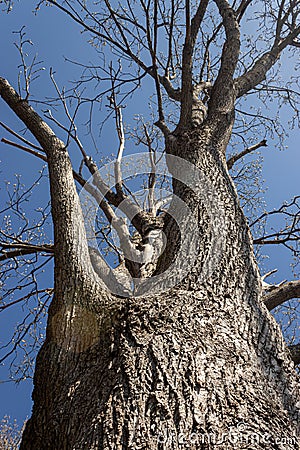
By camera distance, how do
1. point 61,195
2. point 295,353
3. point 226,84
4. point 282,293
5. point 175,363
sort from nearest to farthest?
point 175,363 → point 61,195 → point 295,353 → point 282,293 → point 226,84

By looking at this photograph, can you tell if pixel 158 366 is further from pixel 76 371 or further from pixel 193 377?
pixel 76 371

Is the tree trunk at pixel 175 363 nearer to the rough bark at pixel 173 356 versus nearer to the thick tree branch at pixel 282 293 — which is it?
the rough bark at pixel 173 356

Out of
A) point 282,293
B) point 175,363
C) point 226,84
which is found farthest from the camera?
point 226,84

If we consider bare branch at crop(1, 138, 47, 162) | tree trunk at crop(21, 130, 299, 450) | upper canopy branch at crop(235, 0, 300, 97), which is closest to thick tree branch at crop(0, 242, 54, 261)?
bare branch at crop(1, 138, 47, 162)

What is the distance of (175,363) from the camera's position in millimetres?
1364

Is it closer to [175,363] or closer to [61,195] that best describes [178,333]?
[175,363]

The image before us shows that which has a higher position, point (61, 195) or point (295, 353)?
point (61, 195)

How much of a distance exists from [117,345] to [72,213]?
0.98 m

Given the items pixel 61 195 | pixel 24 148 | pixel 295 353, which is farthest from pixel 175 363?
pixel 24 148

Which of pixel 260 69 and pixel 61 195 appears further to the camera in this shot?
pixel 260 69

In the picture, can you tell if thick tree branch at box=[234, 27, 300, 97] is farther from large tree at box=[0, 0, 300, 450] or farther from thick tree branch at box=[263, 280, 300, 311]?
thick tree branch at box=[263, 280, 300, 311]

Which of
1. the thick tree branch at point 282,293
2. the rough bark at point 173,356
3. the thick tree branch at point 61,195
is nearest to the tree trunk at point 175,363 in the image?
the rough bark at point 173,356

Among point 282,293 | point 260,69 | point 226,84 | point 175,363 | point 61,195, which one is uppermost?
point 260,69

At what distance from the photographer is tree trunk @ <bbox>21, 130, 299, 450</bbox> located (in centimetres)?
119
